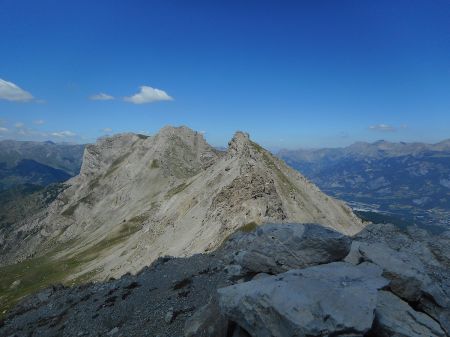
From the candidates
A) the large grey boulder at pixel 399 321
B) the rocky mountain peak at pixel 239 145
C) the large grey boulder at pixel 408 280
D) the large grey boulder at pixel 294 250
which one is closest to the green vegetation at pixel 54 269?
the rocky mountain peak at pixel 239 145

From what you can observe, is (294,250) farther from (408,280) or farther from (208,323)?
(208,323)

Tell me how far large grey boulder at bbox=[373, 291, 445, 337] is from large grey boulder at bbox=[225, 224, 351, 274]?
3994 millimetres

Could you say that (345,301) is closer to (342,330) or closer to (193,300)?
(342,330)

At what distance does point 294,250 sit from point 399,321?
273 inches

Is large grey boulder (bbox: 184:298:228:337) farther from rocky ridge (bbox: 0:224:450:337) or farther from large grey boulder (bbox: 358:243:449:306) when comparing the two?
large grey boulder (bbox: 358:243:449:306)

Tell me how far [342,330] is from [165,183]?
18472 cm

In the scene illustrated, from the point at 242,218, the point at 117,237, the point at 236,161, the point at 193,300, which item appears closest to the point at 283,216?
the point at 242,218

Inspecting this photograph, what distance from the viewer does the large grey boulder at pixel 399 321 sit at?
17.1 metres

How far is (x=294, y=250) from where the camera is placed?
912 inches

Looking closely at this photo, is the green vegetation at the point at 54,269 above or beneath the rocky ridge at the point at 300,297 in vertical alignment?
beneath

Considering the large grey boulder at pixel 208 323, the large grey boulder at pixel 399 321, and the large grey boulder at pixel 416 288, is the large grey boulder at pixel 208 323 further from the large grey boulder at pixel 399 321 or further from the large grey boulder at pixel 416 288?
the large grey boulder at pixel 416 288

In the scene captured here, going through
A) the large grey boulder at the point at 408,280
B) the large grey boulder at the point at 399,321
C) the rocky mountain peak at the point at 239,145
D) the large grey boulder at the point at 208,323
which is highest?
the rocky mountain peak at the point at 239,145

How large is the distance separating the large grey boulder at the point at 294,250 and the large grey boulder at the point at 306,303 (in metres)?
2.59

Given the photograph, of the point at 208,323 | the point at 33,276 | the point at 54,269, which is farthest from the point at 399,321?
the point at 33,276
